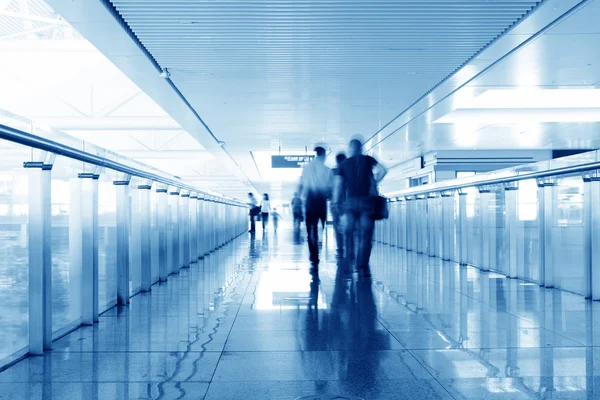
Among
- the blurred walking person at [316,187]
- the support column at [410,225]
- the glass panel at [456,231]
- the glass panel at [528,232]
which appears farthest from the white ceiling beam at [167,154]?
the glass panel at [528,232]

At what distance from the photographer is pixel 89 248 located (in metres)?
5.29

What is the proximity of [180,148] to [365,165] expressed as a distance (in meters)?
36.0

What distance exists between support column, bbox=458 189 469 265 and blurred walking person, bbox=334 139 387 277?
3123 millimetres

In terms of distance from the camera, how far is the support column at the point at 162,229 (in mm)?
8508

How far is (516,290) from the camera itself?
7543 millimetres

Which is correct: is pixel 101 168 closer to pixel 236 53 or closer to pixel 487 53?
pixel 236 53

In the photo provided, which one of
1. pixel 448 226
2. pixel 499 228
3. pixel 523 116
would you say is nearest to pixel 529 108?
pixel 523 116

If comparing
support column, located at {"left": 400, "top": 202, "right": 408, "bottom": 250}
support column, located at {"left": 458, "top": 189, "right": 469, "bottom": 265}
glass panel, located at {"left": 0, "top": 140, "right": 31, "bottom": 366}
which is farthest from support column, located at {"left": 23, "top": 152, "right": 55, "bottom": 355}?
support column, located at {"left": 400, "top": 202, "right": 408, "bottom": 250}

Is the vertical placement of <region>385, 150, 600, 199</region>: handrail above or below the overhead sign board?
below

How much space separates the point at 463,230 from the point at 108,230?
704cm

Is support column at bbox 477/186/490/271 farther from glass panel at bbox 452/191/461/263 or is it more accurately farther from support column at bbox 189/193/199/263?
support column at bbox 189/193/199/263

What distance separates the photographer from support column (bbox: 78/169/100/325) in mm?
5230

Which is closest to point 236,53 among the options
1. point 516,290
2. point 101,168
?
point 101,168

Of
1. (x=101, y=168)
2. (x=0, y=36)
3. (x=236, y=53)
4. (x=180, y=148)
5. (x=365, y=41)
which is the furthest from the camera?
(x=180, y=148)
